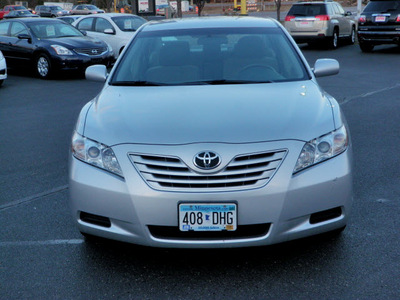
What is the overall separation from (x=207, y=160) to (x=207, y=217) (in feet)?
1.04

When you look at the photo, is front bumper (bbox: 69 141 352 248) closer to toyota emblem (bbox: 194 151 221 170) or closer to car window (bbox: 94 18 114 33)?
toyota emblem (bbox: 194 151 221 170)

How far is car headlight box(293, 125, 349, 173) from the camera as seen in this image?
136 inches

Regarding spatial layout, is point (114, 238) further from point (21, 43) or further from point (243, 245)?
point (21, 43)

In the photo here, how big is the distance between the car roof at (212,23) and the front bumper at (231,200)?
2.18m

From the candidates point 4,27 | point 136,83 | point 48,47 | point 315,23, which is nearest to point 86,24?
point 4,27

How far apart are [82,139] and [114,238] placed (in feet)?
2.20

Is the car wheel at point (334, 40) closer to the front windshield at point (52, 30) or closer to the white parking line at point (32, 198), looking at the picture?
the front windshield at point (52, 30)

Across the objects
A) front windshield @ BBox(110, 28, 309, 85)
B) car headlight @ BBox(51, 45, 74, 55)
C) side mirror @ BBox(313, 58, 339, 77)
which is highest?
front windshield @ BBox(110, 28, 309, 85)

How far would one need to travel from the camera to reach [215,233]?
11.2 feet

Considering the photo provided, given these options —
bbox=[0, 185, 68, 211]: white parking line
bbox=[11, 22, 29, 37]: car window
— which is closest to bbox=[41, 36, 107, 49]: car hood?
bbox=[11, 22, 29, 37]: car window

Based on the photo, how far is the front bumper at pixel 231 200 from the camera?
331 cm

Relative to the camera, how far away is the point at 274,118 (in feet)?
12.1

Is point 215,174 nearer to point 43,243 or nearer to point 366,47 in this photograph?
point 43,243

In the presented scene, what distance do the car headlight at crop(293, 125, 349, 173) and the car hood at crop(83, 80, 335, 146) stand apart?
1.9 inches
